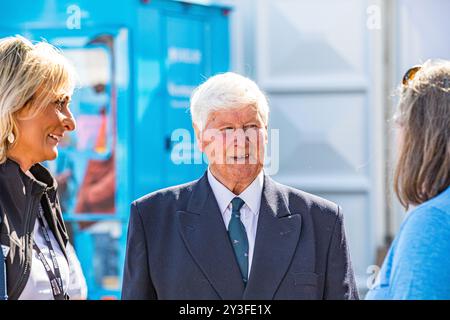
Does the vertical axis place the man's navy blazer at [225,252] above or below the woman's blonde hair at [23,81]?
below

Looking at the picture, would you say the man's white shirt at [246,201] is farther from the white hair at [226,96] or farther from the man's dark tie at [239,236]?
the white hair at [226,96]

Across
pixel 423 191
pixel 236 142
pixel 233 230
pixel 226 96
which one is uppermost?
pixel 226 96

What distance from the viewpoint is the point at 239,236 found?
2.52m

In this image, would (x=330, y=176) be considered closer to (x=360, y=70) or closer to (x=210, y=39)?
(x=360, y=70)

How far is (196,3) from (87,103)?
0.85m

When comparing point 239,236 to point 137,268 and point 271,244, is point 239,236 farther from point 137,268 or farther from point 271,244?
point 137,268

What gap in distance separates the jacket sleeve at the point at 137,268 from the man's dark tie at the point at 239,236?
0.24m

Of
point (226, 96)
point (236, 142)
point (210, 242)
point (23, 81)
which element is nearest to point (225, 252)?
point (210, 242)

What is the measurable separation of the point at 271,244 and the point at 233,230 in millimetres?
117

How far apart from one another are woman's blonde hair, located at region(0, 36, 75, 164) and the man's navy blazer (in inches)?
15.9

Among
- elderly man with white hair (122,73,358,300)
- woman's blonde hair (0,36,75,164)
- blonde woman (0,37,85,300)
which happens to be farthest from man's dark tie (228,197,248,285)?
woman's blonde hair (0,36,75,164)

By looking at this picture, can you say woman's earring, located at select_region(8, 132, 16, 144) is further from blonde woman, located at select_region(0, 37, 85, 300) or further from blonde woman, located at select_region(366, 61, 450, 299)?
blonde woman, located at select_region(366, 61, 450, 299)

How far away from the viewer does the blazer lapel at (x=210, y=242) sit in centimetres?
243

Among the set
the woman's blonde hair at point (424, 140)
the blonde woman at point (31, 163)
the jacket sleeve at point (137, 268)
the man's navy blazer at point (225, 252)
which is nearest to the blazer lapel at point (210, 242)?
the man's navy blazer at point (225, 252)
